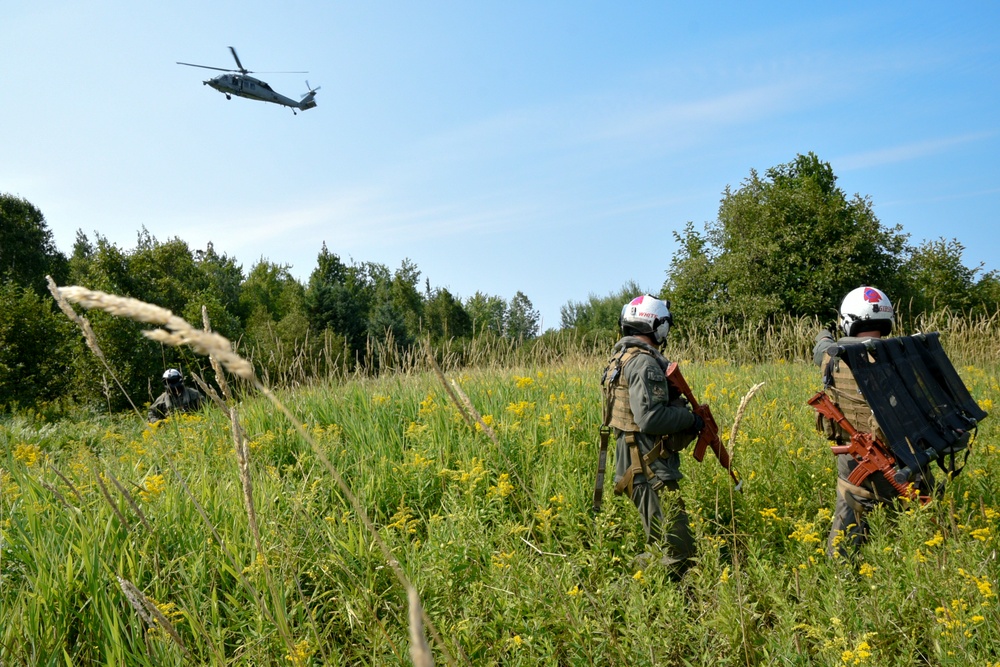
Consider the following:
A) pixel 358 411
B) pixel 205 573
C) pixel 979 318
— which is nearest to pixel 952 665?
pixel 205 573

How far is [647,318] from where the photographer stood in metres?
4.18

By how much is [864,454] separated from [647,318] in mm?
1542

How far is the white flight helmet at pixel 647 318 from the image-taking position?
418cm

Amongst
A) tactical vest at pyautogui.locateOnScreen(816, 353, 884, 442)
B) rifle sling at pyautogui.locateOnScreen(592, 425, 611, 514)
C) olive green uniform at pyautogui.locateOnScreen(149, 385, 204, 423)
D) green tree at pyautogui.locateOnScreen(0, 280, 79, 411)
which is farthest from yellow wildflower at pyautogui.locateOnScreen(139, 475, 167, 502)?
green tree at pyautogui.locateOnScreen(0, 280, 79, 411)

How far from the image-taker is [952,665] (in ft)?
7.78

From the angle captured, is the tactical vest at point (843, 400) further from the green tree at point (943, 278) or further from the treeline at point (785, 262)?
the green tree at point (943, 278)

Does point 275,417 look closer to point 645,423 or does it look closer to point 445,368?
point 445,368

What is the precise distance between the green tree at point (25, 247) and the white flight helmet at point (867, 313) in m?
43.2

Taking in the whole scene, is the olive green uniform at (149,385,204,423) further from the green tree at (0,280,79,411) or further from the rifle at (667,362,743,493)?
the green tree at (0,280,79,411)

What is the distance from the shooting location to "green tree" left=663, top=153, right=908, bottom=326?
83.5ft

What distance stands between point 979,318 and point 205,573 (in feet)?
40.5

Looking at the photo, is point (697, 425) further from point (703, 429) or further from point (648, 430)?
point (648, 430)

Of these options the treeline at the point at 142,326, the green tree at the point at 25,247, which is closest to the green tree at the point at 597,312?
the treeline at the point at 142,326

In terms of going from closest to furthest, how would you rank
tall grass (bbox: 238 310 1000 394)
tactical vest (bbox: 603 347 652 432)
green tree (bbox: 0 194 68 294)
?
tactical vest (bbox: 603 347 652 432)
tall grass (bbox: 238 310 1000 394)
green tree (bbox: 0 194 68 294)
